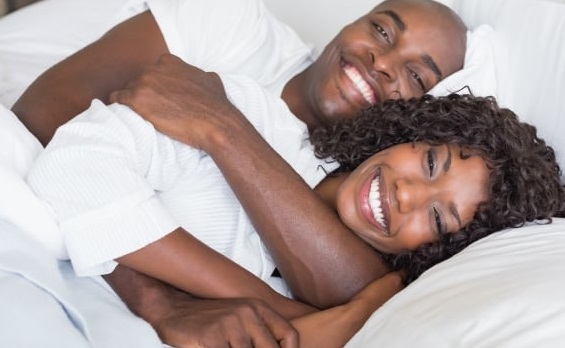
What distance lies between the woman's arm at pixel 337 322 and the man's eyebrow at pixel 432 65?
54 centimetres

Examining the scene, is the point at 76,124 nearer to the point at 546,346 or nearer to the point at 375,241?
the point at 375,241

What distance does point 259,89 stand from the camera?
1.33 m

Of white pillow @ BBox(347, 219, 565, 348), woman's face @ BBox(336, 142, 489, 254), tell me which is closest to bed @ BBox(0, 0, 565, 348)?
white pillow @ BBox(347, 219, 565, 348)

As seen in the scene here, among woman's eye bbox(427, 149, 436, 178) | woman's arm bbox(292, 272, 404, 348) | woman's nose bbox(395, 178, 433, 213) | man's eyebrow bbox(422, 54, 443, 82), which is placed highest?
man's eyebrow bbox(422, 54, 443, 82)

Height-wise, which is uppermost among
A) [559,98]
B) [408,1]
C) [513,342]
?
[408,1]

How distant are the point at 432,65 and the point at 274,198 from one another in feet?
1.67

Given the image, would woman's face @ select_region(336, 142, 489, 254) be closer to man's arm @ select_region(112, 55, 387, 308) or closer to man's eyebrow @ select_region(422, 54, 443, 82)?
man's arm @ select_region(112, 55, 387, 308)

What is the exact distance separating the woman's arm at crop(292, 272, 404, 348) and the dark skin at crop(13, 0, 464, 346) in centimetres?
7

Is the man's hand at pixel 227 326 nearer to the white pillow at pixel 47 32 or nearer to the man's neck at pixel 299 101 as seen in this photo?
the man's neck at pixel 299 101

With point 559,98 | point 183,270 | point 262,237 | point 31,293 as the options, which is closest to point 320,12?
point 559,98

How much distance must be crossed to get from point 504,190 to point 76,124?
2.25 feet

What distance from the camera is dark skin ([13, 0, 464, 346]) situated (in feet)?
3.72

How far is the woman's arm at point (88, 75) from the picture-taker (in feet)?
4.23

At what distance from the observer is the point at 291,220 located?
1129 millimetres
